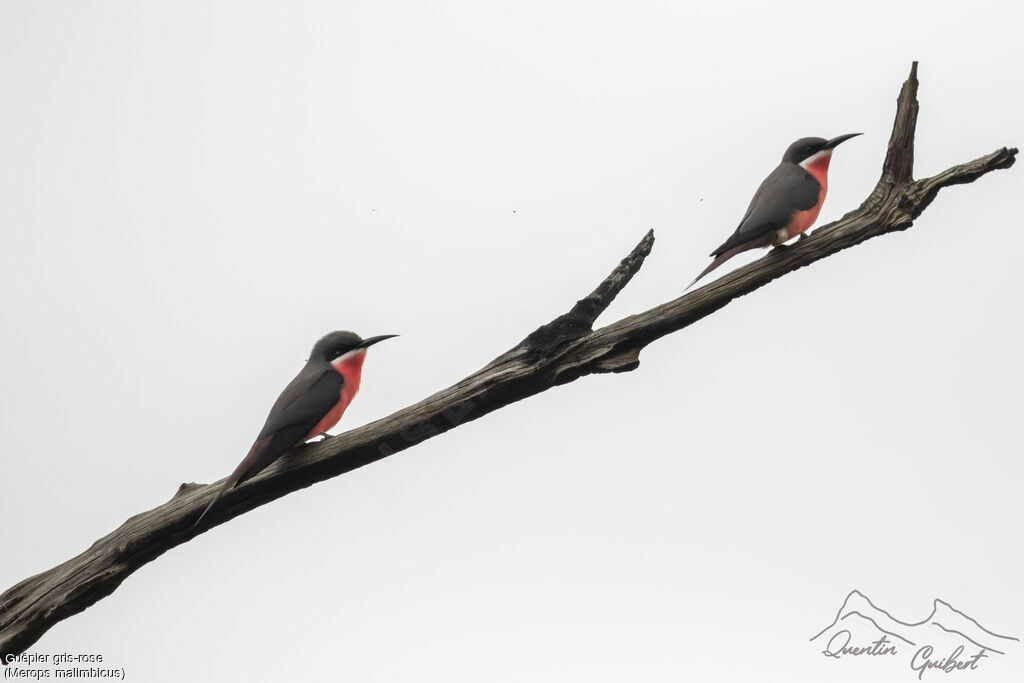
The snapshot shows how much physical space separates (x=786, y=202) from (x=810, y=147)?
890 mm

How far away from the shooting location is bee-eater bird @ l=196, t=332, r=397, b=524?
5.02 metres

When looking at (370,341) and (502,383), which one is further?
(370,341)

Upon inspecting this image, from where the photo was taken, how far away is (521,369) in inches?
191

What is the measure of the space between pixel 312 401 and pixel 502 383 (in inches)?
43.7

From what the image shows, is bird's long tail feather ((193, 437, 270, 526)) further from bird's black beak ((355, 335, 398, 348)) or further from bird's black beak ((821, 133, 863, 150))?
bird's black beak ((821, 133, 863, 150))

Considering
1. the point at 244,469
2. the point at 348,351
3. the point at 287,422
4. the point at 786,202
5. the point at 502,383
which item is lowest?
the point at 502,383

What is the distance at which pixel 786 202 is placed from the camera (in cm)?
537

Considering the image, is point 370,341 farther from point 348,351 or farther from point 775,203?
point 775,203

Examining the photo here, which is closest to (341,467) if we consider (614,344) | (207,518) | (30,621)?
(207,518)

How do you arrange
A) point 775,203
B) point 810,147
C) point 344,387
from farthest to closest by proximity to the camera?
point 810,147 → point 344,387 → point 775,203

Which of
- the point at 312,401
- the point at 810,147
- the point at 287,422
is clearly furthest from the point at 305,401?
the point at 810,147

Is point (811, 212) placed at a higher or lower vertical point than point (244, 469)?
higher

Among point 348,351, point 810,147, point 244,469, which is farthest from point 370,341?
point 810,147

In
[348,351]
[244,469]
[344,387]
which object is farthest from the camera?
[348,351]
